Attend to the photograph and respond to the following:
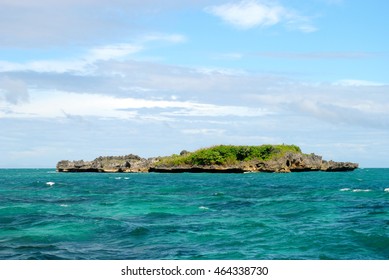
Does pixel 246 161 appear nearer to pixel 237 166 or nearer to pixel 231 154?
pixel 237 166

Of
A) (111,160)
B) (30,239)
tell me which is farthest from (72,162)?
(30,239)

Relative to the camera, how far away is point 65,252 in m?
25.1

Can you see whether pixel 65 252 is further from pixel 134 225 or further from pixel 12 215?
pixel 12 215

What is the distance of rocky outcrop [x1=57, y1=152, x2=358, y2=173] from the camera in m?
159

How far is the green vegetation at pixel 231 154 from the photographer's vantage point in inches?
6363

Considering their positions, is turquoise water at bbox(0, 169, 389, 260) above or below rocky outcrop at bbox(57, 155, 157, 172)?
below

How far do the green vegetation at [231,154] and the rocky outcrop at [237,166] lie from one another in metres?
1.27

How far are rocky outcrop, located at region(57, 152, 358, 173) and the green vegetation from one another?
1.27m

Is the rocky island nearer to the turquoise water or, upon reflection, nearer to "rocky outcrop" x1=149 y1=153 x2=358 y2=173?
"rocky outcrop" x1=149 y1=153 x2=358 y2=173

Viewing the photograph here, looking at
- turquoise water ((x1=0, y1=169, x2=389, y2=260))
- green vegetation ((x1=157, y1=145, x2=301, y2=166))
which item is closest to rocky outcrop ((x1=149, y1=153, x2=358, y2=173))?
green vegetation ((x1=157, y1=145, x2=301, y2=166))

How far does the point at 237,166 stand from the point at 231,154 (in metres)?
4.33

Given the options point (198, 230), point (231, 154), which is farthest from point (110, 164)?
point (198, 230)

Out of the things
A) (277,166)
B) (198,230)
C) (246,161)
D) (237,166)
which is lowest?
(198,230)

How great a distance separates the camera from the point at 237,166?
530 ft
